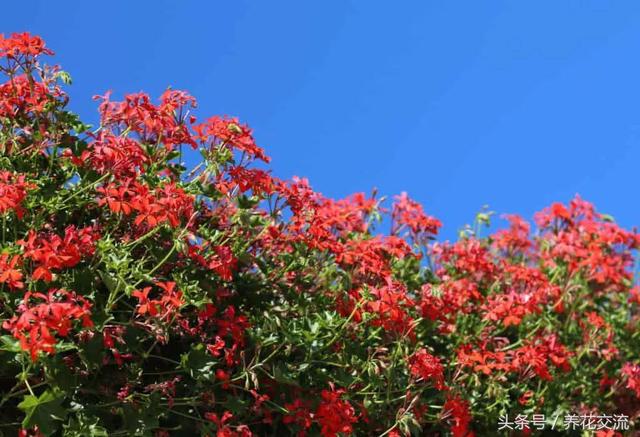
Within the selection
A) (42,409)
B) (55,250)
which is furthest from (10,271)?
(42,409)

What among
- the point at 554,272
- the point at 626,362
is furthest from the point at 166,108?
the point at 626,362

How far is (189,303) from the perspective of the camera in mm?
3375

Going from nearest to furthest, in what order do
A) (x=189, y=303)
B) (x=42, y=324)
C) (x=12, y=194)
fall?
1. (x=42, y=324)
2. (x=12, y=194)
3. (x=189, y=303)

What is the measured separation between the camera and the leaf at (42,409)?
2.96m

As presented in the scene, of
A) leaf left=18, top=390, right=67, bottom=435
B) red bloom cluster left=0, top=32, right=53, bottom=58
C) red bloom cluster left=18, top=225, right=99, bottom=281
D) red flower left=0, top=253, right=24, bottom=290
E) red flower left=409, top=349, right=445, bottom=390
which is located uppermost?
red bloom cluster left=0, top=32, right=53, bottom=58

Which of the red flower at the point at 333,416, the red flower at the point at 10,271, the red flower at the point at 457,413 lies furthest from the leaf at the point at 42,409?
the red flower at the point at 457,413

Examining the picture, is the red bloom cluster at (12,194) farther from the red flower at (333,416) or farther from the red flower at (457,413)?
the red flower at (457,413)

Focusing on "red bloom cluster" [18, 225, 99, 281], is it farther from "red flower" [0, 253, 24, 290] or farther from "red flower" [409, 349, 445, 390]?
"red flower" [409, 349, 445, 390]

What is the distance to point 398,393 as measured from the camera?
4.20 meters

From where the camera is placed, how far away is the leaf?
9.70ft

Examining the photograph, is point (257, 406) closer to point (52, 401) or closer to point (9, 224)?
point (52, 401)

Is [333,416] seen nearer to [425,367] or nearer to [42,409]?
[425,367]

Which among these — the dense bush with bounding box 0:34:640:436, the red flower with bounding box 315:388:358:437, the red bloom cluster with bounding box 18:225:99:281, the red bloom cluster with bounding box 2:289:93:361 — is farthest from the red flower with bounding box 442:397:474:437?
the red bloom cluster with bounding box 2:289:93:361

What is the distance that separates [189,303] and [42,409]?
2.08 feet
